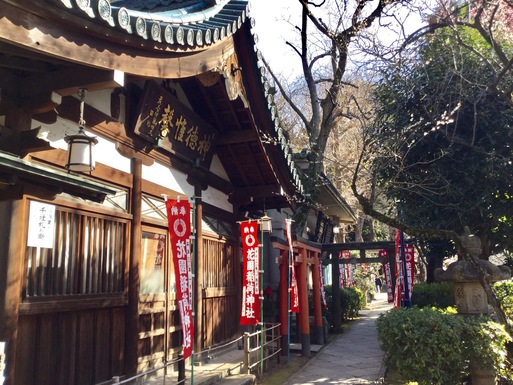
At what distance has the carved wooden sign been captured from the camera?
7.99 m

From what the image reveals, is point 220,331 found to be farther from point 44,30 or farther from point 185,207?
point 44,30

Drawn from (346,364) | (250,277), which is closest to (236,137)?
(250,277)

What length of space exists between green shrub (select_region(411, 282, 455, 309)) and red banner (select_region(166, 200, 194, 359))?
43.6ft

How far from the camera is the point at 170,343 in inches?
354

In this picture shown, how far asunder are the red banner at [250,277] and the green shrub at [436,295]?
32.9 ft

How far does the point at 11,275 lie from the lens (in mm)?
5246

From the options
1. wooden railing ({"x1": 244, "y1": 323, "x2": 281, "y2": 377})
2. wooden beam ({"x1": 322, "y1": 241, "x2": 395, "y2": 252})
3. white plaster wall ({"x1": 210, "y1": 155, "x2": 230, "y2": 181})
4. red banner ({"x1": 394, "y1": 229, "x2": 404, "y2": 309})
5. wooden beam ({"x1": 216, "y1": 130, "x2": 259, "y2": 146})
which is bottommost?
wooden railing ({"x1": 244, "y1": 323, "x2": 281, "y2": 377})

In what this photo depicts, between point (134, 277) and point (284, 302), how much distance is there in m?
6.39

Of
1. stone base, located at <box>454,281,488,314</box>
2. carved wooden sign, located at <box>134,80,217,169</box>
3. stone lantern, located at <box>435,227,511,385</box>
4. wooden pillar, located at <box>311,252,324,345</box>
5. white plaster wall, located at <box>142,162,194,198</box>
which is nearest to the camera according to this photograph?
carved wooden sign, located at <box>134,80,217,169</box>

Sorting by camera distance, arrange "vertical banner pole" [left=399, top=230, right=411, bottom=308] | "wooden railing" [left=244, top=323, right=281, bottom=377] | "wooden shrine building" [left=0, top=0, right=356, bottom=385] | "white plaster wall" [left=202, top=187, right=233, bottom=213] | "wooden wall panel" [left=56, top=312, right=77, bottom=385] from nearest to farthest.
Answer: "wooden shrine building" [left=0, top=0, right=356, bottom=385] → "wooden wall panel" [left=56, top=312, right=77, bottom=385] → "wooden railing" [left=244, top=323, right=281, bottom=377] → "white plaster wall" [left=202, top=187, right=233, bottom=213] → "vertical banner pole" [left=399, top=230, right=411, bottom=308]

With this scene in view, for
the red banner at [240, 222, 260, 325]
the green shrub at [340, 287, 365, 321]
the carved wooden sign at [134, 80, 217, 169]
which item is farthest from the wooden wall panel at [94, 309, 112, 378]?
the green shrub at [340, 287, 365, 321]

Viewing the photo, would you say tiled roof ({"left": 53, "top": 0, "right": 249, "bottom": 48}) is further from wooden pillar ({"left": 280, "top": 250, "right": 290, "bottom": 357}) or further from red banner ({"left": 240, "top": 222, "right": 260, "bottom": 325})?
wooden pillar ({"left": 280, "top": 250, "right": 290, "bottom": 357})

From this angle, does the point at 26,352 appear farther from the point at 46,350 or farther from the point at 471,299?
the point at 471,299

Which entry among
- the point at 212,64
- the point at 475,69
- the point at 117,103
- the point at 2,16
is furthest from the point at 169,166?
the point at 475,69
